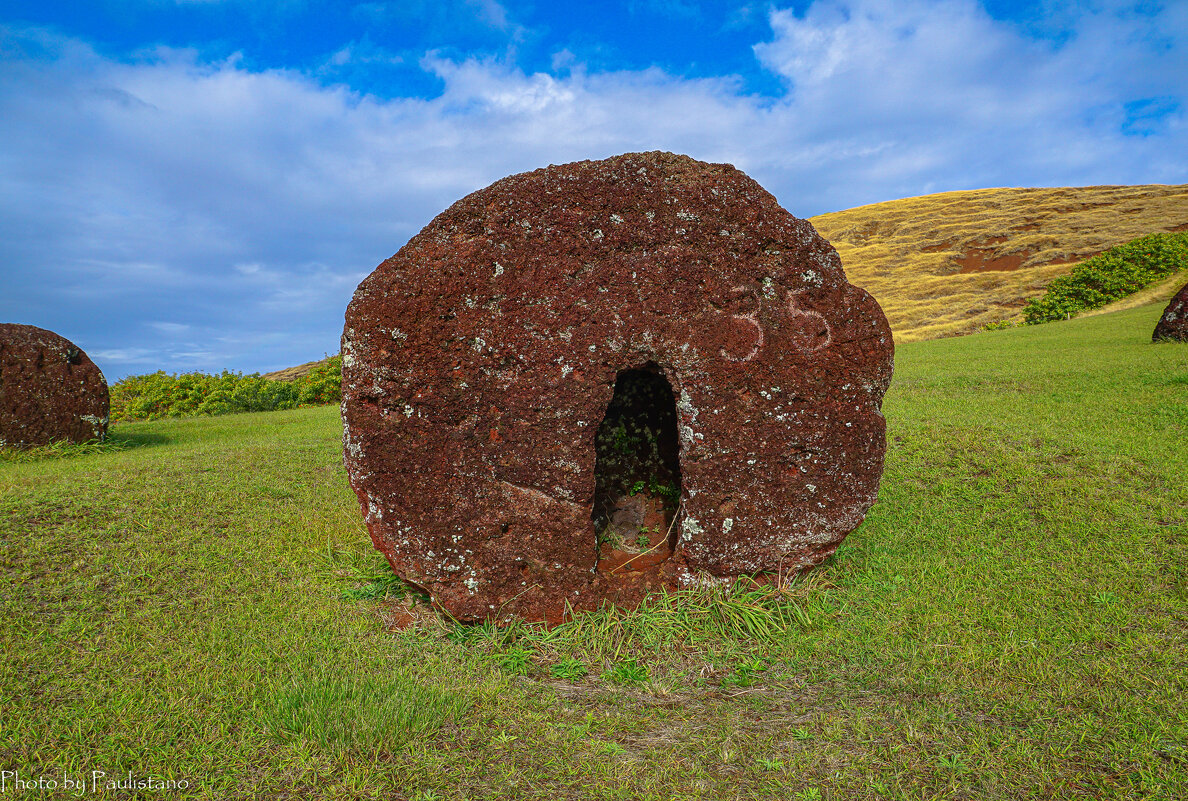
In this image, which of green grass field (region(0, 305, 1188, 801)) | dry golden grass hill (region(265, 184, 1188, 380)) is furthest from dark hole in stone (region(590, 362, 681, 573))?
dry golden grass hill (region(265, 184, 1188, 380))

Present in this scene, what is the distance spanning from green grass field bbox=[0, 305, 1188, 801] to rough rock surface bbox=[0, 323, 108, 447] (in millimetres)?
3432

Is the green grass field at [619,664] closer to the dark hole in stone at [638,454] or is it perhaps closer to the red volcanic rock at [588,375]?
the red volcanic rock at [588,375]

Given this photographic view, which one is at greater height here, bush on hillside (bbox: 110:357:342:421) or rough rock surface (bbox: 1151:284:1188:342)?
bush on hillside (bbox: 110:357:342:421)

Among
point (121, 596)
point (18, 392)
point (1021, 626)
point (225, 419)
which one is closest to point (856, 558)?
point (1021, 626)

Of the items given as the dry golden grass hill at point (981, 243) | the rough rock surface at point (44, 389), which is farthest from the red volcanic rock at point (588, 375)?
the dry golden grass hill at point (981, 243)

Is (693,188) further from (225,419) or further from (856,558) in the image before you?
(225,419)

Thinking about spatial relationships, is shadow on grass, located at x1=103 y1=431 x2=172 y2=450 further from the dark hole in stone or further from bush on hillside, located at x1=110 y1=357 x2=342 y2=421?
the dark hole in stone

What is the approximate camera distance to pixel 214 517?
620 centimetres

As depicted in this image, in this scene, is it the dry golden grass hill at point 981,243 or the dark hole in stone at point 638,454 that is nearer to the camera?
the dark hole in stone at point 638,454

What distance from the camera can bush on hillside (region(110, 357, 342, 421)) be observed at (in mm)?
18992

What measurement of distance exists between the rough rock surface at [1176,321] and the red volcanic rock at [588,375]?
1306cm

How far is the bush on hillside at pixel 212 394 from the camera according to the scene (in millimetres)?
18992

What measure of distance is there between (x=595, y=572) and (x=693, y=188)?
2.64 metres

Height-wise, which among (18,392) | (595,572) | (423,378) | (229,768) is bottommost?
(229,768)
